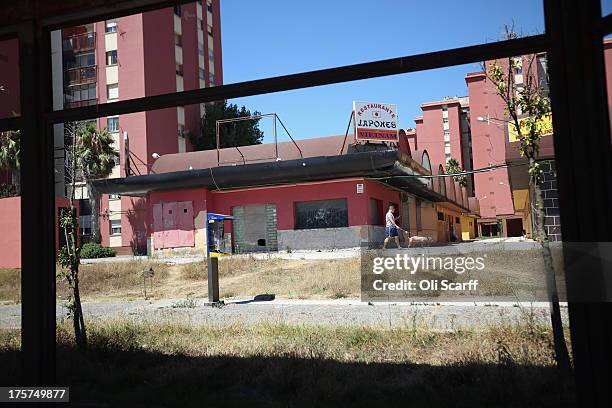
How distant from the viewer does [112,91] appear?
3550 centimetres

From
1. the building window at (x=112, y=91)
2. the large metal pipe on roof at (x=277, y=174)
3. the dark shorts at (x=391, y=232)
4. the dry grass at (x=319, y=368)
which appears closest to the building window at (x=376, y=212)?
the large metal pipe on roof at (x=277, y=174)

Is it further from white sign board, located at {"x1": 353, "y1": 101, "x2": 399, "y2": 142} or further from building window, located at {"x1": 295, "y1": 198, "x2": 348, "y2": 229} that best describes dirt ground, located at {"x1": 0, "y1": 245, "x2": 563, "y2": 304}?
white sign board, located at {"x1": 353, "y1": 101, "x2": 399, "y2": 142}

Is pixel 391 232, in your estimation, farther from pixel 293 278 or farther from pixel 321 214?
pixel 321 214

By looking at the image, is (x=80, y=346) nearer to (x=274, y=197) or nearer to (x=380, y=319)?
(x=380, y=319)

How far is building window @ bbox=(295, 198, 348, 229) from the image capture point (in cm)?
2389

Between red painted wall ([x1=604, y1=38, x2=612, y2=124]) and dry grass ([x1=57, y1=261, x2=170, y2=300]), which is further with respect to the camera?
dry grass ([x1=57, y1=261, x2=170, y2=300])

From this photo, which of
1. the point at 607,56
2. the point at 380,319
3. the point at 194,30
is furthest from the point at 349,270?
the point at 194,30

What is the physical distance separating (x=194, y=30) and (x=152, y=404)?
36.8 meters

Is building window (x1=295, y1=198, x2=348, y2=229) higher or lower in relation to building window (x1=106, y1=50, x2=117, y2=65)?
lower

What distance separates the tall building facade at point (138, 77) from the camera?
33.9 metres

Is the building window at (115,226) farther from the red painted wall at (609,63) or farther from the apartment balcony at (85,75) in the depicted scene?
the red painted wall at (609,63)

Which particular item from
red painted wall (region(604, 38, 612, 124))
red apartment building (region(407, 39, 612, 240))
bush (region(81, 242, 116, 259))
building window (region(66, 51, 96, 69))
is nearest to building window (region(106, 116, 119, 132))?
building window (region(66, 51, 96, 69))
